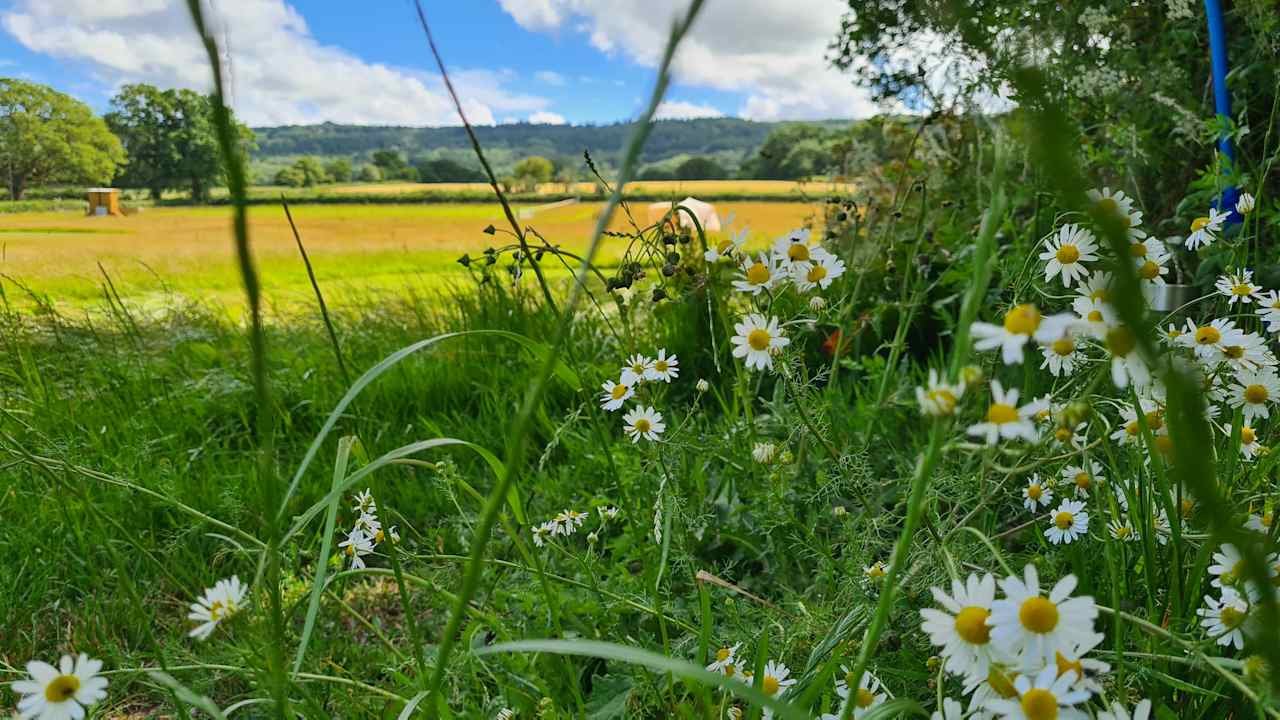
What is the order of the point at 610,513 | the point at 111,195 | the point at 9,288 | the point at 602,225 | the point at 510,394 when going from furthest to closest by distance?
the point at 111,195, the point at 9,288, the point at 510,394, the point at 610,513, the point at 602,225

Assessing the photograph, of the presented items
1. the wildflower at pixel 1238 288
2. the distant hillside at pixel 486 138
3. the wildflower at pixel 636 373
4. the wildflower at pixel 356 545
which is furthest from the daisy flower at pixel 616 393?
the distant hillside at pixel 486 138

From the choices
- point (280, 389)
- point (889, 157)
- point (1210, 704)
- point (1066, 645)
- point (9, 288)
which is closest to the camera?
point (1066, 645)

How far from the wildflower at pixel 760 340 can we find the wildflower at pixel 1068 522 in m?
0.38

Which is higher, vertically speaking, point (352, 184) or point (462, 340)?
point (352, 184)

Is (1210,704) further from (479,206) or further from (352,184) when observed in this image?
(352,184)

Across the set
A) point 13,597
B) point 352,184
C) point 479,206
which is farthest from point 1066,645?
point 352,184

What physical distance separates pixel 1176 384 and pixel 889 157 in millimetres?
5317

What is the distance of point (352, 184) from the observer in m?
10.8

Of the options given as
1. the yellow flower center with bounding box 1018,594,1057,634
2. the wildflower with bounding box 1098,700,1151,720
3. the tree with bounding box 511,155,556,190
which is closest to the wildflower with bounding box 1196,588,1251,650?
the wildflower with bounding box 1098,700,1151,720

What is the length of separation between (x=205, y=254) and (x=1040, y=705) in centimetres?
478

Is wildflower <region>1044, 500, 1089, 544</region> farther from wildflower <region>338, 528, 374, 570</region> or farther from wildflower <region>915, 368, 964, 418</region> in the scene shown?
wildflower <region>338, 528, 374, 570</region>

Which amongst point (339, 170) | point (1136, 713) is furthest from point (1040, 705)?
point (339, 170)

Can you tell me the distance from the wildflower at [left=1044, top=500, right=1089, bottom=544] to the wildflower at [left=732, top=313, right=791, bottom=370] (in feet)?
1.24

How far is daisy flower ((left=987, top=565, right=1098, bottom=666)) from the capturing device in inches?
18.0
